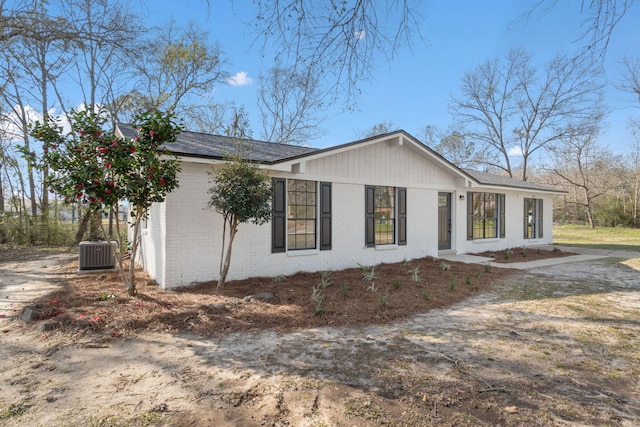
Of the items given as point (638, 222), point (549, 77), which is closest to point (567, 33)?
point (549, 77)

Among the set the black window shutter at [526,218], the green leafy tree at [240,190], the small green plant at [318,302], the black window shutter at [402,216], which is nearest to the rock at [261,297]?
the small green plant at [318,302]

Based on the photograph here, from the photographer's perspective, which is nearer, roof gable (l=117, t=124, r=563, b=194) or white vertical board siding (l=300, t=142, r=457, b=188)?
roof gable (l=117, t=124, r=563, b=194)

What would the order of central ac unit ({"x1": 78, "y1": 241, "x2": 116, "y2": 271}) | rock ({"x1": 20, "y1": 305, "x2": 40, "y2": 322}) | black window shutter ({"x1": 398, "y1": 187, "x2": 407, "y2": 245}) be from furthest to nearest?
black window shutter ({"x1": 398, "y1": 187, "x2": 407, "y2": 245}), central ac unit ({"x1": 78, "y1": 241, "x2": 116, "y2": 271}), rock ({"x1": 20, "y1": 305, "x2": 40, "y2": 322})

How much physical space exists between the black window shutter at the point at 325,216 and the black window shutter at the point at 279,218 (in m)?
1.08

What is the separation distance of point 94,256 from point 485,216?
13.3 meters

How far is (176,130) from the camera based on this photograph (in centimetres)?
564

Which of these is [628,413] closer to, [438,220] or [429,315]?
[429,315]

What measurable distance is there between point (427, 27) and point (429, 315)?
410cm

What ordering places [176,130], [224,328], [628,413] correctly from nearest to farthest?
[628,413]
[224,328]
[176,130]

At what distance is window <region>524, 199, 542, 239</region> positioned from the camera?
15.3 m

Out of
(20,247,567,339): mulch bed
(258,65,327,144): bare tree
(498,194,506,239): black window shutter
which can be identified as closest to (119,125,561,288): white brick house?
(498,194,506,239): black window shutter

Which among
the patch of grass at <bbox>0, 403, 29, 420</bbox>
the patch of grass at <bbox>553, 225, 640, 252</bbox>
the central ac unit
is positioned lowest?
the patch of grass at <bbox>553, 225, 640, 252</bbox>

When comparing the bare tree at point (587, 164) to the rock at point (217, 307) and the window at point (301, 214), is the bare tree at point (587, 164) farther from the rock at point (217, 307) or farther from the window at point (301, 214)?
the rock at point (217, 307)

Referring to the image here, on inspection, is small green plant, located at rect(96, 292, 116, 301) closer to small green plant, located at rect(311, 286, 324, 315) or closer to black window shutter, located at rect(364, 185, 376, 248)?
small green plant, located at rect(311, 286, 324, 315)
